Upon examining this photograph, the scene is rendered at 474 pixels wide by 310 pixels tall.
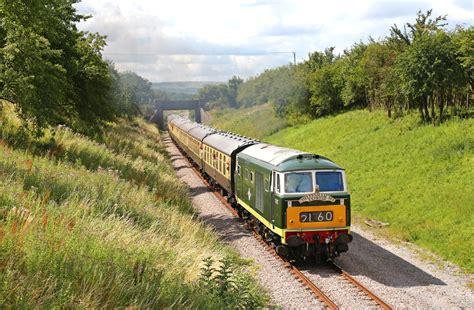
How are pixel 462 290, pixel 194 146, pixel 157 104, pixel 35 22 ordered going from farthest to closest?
pixel 157 104, pixel 194 146, pixel 35 22, pixel 462 290

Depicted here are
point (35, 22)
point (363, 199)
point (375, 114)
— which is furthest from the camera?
point (375, 114)

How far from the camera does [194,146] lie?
40531mm

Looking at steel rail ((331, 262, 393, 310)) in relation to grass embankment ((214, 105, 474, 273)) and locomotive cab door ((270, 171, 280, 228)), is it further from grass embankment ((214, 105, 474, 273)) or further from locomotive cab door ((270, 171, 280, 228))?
grass embankment ((214, 105, 474, 273))

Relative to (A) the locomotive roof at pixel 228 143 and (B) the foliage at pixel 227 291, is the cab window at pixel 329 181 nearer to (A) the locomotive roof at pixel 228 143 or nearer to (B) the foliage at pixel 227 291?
(B) the foliage at pixel 227 291

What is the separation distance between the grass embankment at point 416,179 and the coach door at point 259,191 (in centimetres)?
611

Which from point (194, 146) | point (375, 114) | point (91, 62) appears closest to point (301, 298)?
point (91, 62)

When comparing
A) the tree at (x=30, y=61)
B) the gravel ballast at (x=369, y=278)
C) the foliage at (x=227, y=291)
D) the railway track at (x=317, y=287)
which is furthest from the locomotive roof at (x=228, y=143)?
the foliage at (x=227, y=291)

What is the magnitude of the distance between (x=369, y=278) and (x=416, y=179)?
12.7m

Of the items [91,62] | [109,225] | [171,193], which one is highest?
[91,62]

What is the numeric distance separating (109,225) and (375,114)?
3900 cm

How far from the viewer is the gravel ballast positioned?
12.6 metres

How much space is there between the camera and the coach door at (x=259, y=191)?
56.4ft

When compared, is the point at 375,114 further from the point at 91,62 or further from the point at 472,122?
the point at 91,62

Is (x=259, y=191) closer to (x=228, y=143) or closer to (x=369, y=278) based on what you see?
(x=369, y=278)
